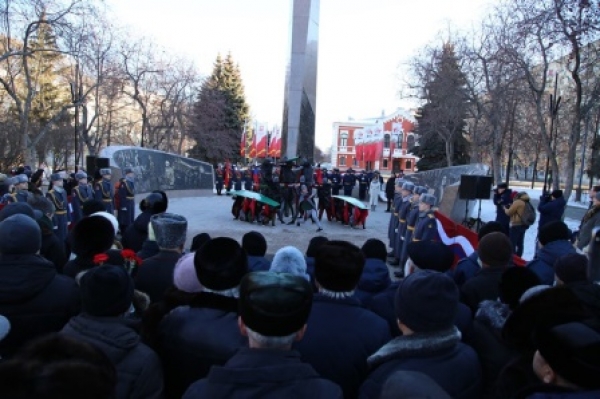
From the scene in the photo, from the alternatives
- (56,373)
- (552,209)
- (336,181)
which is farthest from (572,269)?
(336,181)

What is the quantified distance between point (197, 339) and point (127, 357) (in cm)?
42

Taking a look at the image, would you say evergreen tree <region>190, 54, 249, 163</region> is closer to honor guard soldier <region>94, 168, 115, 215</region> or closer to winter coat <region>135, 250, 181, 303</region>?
honor guard soldier <region>94, 168, 115, 215</region>

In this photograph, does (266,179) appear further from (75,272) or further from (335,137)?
(335,137)

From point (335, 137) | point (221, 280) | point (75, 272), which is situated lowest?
point (75, 272)

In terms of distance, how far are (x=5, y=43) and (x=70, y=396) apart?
30796mm

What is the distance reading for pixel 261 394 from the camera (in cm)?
163

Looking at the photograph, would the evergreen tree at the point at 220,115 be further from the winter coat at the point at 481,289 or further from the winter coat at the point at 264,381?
the winter coat at the point at 264,381

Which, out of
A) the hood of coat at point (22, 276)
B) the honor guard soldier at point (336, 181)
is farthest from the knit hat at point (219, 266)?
the honor guard soldier at point (336, 181)

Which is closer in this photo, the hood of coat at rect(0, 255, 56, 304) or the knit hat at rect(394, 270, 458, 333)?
the knit hat at rect(394, 270, 458, 333)

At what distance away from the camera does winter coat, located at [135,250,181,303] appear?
11.8ft

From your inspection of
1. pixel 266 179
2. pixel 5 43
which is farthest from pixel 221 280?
pixel 5 43

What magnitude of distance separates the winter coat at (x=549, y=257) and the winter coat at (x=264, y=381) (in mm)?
3840

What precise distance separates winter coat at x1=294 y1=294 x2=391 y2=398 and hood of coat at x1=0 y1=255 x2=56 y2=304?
66.2 inches

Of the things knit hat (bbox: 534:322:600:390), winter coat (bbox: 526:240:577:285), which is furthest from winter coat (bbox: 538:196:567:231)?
knit hat (bbox: 534:322:600:390)
